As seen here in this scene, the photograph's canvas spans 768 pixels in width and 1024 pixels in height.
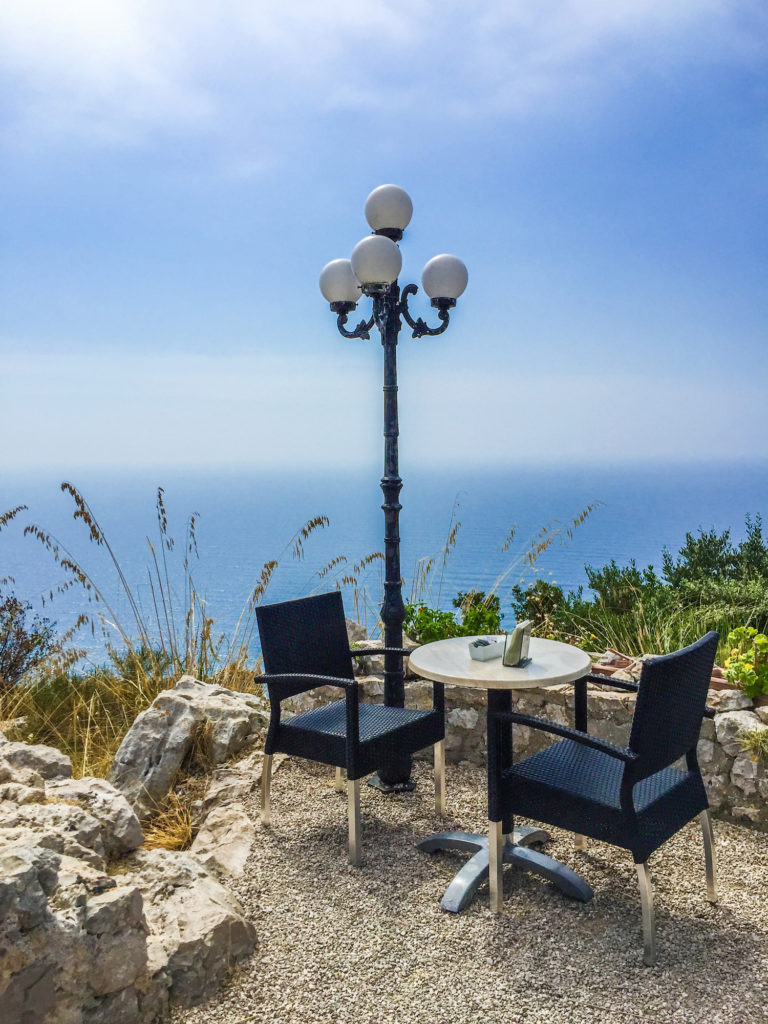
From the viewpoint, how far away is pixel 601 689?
366 cm

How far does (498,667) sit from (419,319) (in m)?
1.80

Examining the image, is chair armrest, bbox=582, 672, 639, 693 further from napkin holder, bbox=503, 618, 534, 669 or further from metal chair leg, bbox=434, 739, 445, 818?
metal chair leg, bbox=434, 739, 445, 818

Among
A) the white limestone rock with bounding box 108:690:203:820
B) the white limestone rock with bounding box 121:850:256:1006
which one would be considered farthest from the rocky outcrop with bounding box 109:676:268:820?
the white limestone rock with bounding box 121:850:256:1006

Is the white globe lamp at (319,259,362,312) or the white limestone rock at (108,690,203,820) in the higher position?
the white globe lamp at (319,259,362,312)

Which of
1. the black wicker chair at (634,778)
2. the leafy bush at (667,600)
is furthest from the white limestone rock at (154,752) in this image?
the leafy bush at (667,600)

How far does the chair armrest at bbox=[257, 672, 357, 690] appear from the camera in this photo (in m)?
2.84

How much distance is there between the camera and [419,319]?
3.68 meters

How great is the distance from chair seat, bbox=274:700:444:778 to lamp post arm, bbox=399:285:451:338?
5.98ft

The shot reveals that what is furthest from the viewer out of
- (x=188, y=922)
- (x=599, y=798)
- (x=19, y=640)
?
(x=19, y=640)

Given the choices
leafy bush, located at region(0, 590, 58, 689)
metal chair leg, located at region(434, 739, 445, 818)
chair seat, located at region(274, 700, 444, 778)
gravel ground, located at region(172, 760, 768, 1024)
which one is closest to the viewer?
gravel ground, located at region(172, 760, 768, 1024)

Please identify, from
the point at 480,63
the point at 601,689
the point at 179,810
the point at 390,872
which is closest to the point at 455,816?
the point at 390,872

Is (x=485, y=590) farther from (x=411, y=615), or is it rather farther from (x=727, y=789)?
(x=727, y=789)

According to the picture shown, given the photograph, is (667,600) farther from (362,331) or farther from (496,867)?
(496,867)

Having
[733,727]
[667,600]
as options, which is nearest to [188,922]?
[733,727]
